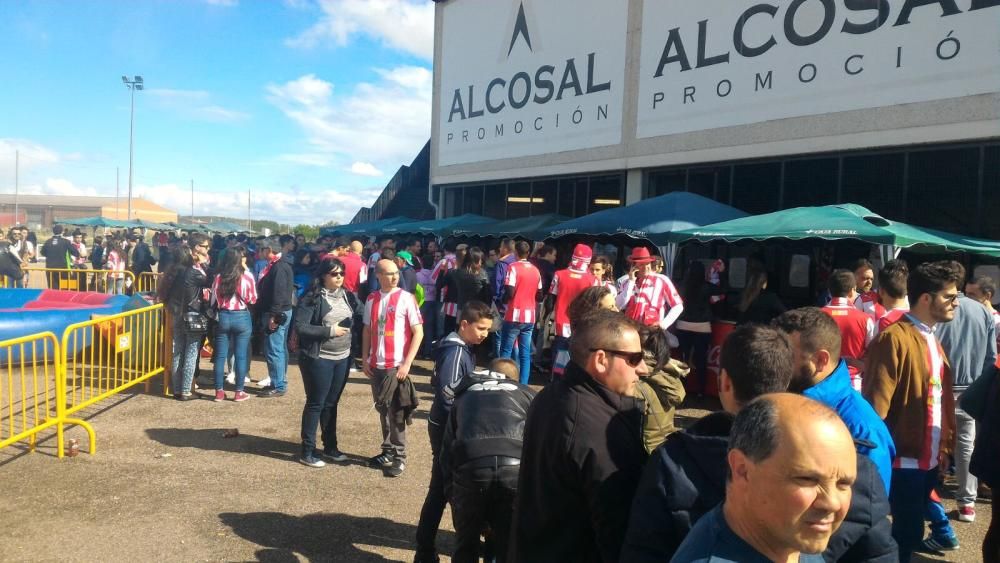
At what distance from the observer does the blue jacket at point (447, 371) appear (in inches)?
162

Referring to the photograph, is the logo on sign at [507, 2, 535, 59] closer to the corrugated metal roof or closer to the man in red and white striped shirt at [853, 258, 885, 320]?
the man in red and white striped shirt at [853, 258, 885, 320]

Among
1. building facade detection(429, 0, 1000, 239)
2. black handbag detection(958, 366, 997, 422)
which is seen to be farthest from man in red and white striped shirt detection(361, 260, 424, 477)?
building facade detection(429, 0, 1000, 239)

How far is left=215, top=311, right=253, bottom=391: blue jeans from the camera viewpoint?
311 inches

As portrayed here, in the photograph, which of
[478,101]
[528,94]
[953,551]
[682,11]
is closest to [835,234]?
[953,551]

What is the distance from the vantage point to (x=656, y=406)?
2.47 meters

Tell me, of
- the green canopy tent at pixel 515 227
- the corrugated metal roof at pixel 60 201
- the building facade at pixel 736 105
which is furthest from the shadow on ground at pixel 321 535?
the corrugated metal roof at pixel 60 201

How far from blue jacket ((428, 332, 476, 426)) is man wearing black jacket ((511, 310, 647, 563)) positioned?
1.66 meters

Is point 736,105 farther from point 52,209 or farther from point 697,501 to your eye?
point 52,209

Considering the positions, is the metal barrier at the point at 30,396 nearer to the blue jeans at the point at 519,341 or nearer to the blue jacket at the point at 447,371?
the blue jacket at the point at 447,371

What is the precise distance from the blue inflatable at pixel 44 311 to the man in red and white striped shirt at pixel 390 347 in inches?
160

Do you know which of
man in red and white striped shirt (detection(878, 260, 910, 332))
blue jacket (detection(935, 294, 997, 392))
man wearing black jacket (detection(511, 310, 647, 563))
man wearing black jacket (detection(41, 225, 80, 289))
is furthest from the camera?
man wearing black jacket (detection(41, 225, 80, 289))

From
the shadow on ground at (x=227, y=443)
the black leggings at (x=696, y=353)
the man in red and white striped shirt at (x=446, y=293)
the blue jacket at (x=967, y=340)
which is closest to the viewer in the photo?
the blue jacket at (x=967, y=340)

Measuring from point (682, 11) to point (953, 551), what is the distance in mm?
11553

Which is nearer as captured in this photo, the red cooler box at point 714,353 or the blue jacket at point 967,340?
the blue jacket at point 967,340
